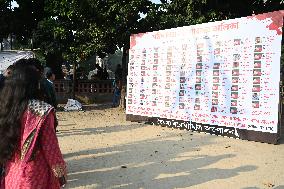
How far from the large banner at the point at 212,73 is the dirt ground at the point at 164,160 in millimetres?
704

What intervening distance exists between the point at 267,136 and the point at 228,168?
2536mm

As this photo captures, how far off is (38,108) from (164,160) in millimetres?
5045

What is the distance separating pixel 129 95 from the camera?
1305 centimetres

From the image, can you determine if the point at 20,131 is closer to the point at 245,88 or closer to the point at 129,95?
the point at 245,88

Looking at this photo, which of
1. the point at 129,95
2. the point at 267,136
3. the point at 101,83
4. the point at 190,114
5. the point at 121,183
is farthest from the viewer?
the point at 101,83

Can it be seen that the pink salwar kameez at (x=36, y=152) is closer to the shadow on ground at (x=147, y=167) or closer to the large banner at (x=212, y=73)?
the shadow on ground at (x=147, y=167)

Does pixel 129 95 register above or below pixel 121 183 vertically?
above

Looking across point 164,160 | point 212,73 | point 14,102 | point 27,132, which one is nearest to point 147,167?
point 164,160

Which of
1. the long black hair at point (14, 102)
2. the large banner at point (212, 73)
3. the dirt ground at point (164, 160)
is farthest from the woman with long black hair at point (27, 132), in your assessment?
the large banner at point (212, 73)

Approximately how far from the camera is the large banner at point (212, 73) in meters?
9.09

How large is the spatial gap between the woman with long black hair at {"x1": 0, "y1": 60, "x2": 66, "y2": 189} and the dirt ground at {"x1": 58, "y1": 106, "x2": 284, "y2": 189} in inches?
118

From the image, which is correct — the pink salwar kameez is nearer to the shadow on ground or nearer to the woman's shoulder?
the woman's shoulder

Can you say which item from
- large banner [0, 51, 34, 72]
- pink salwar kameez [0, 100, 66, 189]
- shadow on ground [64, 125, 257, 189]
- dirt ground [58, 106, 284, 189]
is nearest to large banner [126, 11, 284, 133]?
dirt ground [58, 106, 284, 189]

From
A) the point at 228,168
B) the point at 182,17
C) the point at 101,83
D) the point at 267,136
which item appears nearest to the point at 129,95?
the point at 182,17
